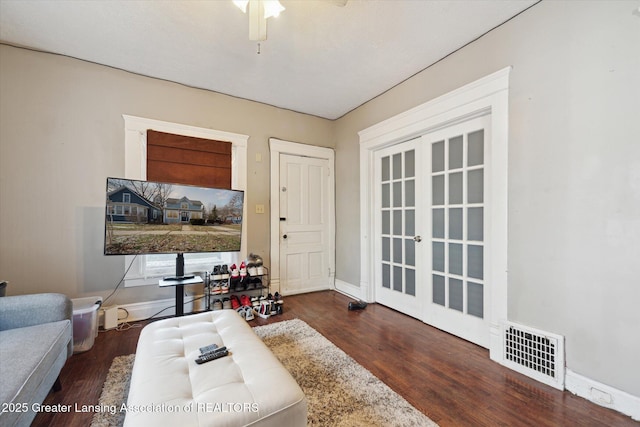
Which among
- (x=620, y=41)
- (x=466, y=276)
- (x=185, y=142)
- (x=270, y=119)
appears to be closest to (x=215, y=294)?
(x=185, y=142)

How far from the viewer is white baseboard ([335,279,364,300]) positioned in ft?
12.2

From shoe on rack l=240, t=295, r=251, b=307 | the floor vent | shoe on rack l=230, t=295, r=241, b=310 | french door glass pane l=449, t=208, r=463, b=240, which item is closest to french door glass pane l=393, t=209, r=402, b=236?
french door glass pane l=449, t=208, r=463, b=240

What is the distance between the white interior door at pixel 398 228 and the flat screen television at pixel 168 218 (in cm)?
184

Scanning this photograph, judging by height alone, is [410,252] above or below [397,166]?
below

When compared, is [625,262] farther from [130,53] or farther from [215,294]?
[130,53]

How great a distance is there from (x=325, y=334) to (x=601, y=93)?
2.76 meters

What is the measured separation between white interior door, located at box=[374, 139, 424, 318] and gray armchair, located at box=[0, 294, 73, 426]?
3.02 metres

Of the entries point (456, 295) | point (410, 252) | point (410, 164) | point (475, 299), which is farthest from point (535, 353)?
point (410, 164)

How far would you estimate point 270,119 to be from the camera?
373cm

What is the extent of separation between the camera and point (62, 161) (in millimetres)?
2609

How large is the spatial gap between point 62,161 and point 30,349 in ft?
6.52

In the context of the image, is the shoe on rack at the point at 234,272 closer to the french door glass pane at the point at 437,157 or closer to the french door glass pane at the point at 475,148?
the french door glass pane at the point at 437,157

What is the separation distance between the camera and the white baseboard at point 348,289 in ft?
12.2

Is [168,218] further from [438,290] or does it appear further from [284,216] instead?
[438,290]
